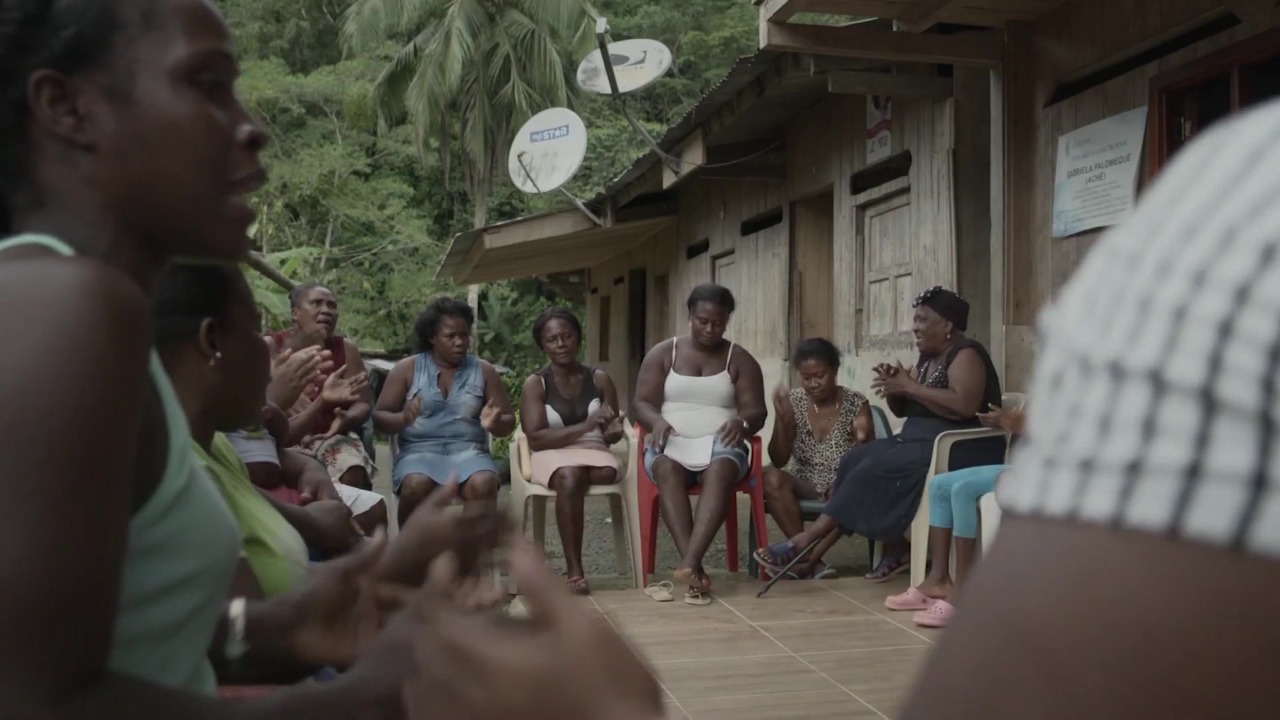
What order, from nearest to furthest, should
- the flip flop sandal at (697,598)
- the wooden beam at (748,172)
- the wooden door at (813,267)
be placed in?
the flip flop sandal at (697,598)
the wooden door at (813,267)
the wooden beam at (748,172)

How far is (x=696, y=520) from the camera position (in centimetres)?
584

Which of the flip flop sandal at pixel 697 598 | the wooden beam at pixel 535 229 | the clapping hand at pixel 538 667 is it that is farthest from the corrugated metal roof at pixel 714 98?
the clapping hand at pixel 538 667

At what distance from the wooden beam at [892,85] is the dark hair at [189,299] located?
5357 mm

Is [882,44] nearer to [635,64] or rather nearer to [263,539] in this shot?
[635,64]

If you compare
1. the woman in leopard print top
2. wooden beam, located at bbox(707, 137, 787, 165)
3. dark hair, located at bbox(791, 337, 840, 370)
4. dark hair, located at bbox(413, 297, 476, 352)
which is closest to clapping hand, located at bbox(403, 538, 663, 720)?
dark hair, located at bbox(413, 297, 476, 352)

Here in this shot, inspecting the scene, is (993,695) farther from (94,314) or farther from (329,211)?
(329,211)

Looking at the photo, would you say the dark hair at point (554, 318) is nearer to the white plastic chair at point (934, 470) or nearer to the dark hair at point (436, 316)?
the dark hair at point (436, 316)

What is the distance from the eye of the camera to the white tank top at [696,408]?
20.2 ft

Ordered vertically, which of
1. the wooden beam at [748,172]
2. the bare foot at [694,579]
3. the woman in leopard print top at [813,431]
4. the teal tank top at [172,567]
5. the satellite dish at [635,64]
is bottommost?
the bare foot at [694,579]

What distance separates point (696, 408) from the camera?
20.5 feet

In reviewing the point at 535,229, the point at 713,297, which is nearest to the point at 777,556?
the point at 713,297

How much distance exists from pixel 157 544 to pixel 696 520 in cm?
490

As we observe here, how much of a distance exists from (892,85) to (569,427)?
110 inches

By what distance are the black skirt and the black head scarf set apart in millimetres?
495
